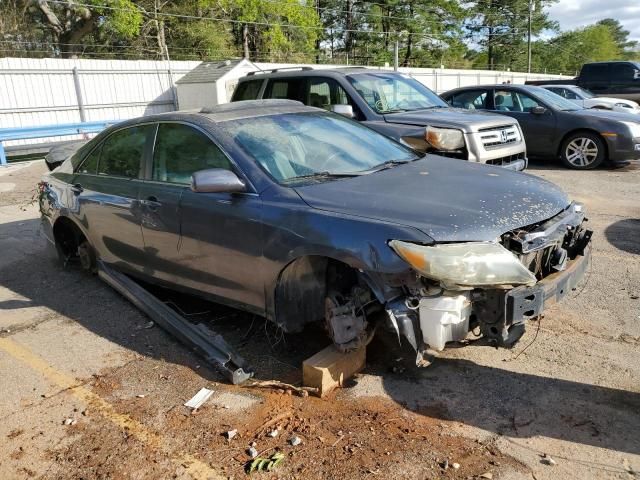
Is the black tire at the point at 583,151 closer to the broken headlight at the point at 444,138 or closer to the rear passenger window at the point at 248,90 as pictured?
the broken headlight at the point at 444,138

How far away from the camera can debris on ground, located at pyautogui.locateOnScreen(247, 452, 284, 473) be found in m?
2.73

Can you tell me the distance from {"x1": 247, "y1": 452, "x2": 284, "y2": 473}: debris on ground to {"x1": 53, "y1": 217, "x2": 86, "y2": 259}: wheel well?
363cm

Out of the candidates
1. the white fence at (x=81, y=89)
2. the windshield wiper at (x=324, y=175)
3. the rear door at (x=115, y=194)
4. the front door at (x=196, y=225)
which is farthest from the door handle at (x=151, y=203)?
the white fence at (x=81, y=89)

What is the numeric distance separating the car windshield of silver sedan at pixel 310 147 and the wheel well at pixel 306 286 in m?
0.59

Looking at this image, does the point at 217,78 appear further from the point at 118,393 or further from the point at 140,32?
the point at 118,393

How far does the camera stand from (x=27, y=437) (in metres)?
3.12

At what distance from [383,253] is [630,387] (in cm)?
174

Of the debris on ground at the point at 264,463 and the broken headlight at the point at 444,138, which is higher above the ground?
the broken headlight at the point at 444,138

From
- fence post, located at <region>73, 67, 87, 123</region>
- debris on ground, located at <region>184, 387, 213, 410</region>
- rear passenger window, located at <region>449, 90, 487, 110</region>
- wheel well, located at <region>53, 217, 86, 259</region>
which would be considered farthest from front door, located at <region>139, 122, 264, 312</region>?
fence post, located at <region>73, 67, 87, 123</region>

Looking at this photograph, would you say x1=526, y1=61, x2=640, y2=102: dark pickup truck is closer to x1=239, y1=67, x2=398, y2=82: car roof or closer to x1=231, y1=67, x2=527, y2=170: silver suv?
x1=231, y1=67, x2=527, y2=170: silver suv

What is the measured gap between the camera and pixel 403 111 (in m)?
7.72

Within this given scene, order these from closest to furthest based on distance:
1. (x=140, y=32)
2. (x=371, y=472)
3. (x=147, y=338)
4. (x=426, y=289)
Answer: (x=371, y=472)
(x=426, y=289)
(x=147, y=338)
(x=140, y=32)

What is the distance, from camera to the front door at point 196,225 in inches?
143

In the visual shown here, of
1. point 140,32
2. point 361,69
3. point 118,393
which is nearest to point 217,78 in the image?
point 361,69
